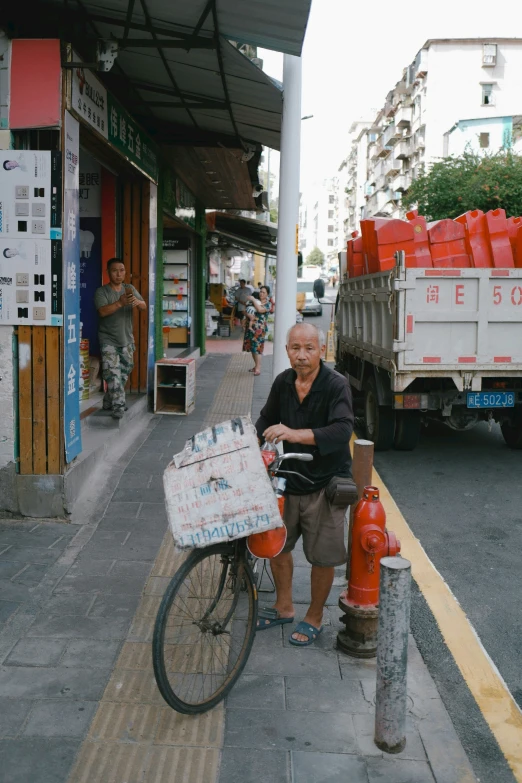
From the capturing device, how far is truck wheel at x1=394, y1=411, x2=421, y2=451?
27.0ft

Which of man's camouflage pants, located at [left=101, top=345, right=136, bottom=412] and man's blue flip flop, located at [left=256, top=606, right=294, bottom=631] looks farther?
man's camouflage pants, located at [left=101, top=345, right=136, bottom=412]

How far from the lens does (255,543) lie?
3.44m

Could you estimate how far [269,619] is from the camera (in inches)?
159

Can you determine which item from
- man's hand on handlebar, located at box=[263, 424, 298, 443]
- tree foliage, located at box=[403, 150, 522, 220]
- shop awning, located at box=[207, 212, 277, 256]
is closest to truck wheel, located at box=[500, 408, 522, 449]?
man's hand on handlebar, located at box=[263, 424, 298, 443]

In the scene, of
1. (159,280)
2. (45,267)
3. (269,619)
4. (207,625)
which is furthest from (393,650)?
(159,280)

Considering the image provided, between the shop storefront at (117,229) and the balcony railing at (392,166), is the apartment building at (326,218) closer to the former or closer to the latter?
the balcony railing at (392,166)

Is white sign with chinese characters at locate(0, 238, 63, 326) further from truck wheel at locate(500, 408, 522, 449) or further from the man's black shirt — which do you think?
truck wheel at locate(500, 408, 522, 449)

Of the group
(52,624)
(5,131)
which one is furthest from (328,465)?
(5,131)

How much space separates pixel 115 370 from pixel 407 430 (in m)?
3.23

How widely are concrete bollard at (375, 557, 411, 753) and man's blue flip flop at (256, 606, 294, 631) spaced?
45.1 inches

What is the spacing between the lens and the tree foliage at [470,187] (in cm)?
2859

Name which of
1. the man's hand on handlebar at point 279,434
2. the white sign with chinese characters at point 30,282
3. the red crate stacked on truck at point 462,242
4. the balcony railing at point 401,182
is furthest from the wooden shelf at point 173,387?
the balcony railing at point 401,182

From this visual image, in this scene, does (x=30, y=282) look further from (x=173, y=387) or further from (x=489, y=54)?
(x=489, y=54)

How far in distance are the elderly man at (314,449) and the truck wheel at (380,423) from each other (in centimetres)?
445
